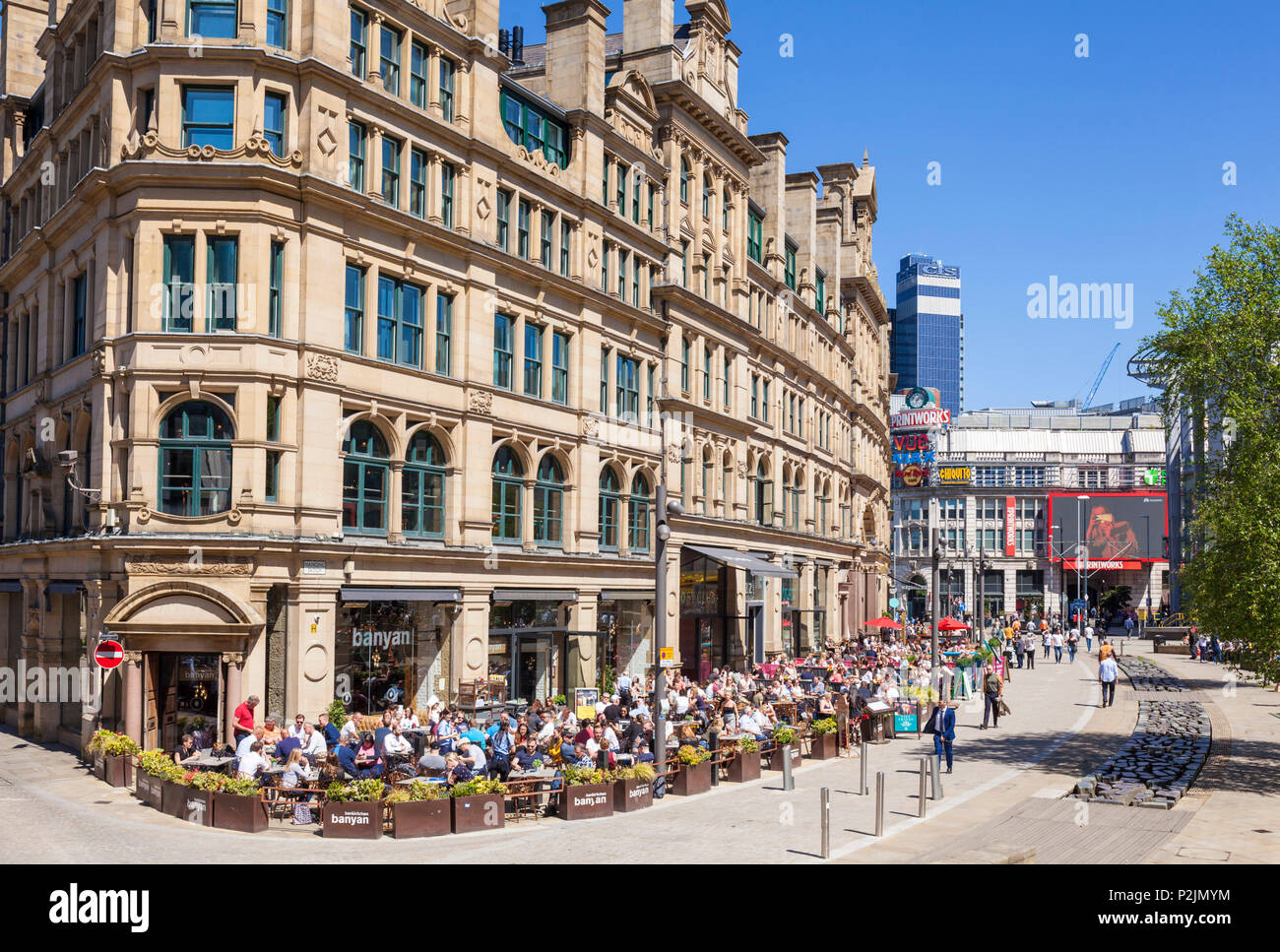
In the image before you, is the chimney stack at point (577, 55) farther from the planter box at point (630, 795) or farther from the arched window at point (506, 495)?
the planter box at point (630, 795)

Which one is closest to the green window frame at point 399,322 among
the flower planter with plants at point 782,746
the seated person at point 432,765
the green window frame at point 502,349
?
the green window frame at point 502,349

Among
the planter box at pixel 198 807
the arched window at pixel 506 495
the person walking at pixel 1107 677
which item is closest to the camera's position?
the planter box at pixel 198 807

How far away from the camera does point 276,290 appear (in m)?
26.9

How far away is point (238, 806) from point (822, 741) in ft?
47.6

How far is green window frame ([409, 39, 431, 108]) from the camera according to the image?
30.9 m

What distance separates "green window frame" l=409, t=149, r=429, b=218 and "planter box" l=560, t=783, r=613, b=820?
16991mm

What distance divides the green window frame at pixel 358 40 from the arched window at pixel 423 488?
31.2 feet

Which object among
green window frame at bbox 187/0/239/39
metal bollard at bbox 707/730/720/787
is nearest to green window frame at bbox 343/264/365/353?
green window frame at bbox 187/0/239/39

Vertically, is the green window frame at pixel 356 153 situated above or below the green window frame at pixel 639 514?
above

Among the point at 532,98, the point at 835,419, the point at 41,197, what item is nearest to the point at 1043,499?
the point at 835,419

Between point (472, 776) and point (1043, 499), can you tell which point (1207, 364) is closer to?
point (472, 776)

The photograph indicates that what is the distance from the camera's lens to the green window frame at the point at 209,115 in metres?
26.6

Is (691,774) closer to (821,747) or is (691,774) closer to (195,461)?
(821,747)

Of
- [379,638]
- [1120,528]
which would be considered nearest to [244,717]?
[379,638]
